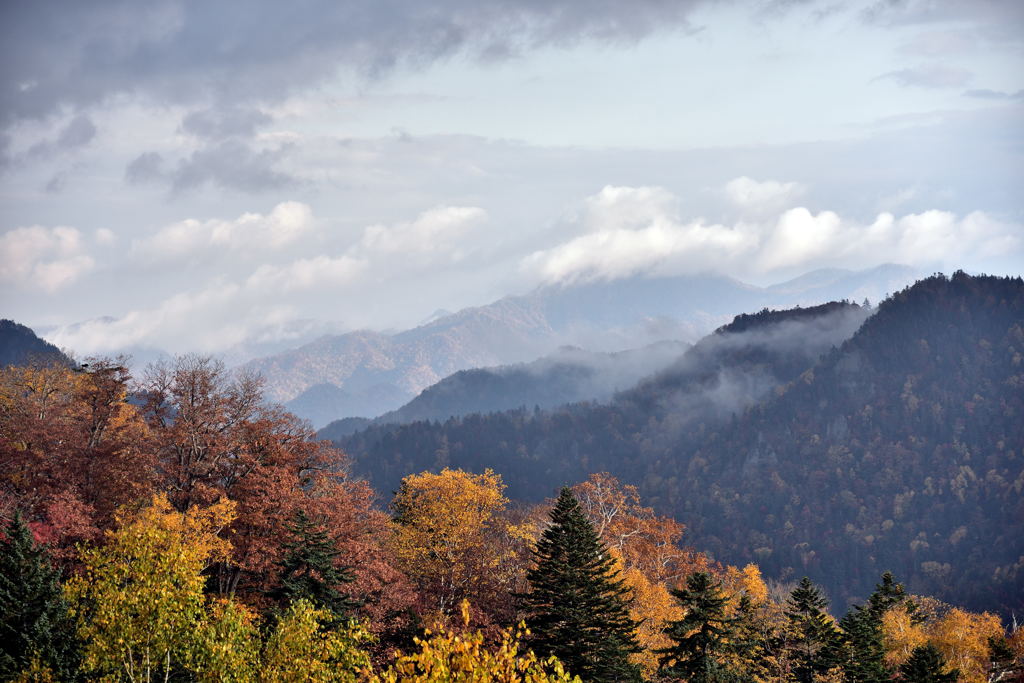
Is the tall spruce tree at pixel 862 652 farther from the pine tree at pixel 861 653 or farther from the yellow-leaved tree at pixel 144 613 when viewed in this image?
the yellow-leaved tree at pixel 144 613

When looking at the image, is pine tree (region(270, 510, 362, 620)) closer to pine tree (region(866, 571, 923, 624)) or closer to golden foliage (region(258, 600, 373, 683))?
golden foliage (region(258, 600, 373, 683))

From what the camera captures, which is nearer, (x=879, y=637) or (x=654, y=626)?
(x=879, y=637)

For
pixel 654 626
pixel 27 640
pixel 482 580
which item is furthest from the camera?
pixel 654 626

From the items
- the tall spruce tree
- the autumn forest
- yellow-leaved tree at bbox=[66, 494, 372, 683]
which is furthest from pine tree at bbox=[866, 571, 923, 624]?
yellow-leaved tree at bbox=[66, 494, 372, 683]

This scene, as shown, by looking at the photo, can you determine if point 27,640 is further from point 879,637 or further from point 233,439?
point 879,637

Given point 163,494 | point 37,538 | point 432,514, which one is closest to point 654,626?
point 432,514

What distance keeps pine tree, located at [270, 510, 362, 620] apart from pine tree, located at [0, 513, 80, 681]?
1162cm

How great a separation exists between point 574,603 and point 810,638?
24730 mm

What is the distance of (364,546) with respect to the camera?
58438mm

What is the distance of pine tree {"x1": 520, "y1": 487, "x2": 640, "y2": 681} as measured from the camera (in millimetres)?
53688

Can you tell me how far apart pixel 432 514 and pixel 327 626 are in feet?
71.5

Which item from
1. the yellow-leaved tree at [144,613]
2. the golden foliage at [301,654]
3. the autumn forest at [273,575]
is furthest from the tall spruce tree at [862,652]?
the yellow-leaved tree at [144,613]

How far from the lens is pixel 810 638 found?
A: 68000 millimetres

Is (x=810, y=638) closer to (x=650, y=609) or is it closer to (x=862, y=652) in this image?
(x=862, y=652)
